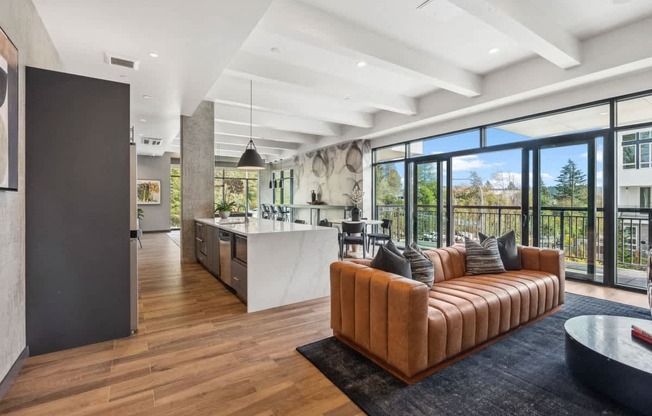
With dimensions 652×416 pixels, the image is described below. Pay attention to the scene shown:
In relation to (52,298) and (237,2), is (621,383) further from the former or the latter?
(52,298)

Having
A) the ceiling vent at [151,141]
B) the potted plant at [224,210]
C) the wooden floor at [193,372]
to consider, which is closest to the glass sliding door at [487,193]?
the wooden floor at [193,372]

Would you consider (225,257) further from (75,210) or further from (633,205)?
(633,205)

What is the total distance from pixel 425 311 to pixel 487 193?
187 inches

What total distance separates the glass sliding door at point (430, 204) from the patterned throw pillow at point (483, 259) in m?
3.26

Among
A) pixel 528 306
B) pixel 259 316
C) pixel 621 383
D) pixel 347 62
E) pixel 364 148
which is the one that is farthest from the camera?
pixel 364 148

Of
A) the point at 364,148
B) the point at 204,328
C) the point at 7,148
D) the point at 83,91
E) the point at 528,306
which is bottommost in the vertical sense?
the point at 204,328

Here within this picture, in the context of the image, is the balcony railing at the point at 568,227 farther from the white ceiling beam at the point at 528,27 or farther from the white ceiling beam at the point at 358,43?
the white ceiling beam at the point at 358,43

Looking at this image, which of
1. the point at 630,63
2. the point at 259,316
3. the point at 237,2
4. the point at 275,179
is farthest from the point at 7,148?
the point at 275,179

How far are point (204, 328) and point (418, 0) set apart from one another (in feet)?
12.9

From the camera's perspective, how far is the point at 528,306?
301 cm

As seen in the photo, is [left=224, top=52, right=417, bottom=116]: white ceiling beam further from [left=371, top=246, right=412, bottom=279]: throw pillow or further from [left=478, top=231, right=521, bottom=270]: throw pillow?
[left=478, top=231, right=521, bottom=270]: throw pillow

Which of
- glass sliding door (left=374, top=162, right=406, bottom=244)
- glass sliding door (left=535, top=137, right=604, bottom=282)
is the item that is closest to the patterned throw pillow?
A: glass sliding door (left=535, top=137, right=604, bottom=282)

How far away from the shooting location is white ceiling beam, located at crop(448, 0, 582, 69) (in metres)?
2.96

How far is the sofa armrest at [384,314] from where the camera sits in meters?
2.08
